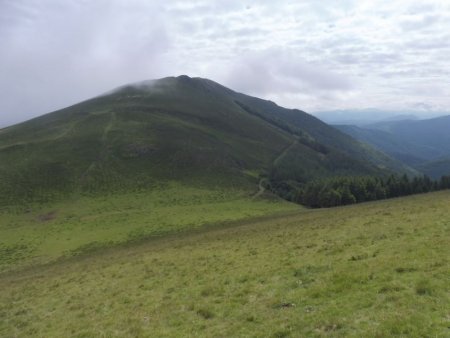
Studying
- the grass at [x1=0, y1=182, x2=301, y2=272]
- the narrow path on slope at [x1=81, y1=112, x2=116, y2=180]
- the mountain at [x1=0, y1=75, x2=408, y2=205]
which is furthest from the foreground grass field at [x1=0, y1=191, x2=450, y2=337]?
the narrow path on slope at [x1=81, y1=112, x2=116, y2=180]

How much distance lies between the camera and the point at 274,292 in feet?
58.5

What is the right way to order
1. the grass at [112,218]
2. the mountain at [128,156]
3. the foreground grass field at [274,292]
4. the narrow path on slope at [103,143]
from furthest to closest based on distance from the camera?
the narrow path on slope at [103,143] → the mountain at [128,156] → the grass at [112,218] → the foreground grass field at [274,292]

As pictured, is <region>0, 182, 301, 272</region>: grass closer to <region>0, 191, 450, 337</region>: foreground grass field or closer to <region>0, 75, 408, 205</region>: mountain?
<region>0, 75, 408, 205</region>: mountain

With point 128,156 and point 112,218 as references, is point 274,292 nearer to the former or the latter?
point 112,218

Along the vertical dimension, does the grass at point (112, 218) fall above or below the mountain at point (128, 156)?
below

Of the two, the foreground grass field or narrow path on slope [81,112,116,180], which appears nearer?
the foreground grass field

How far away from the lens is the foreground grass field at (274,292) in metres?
13.1

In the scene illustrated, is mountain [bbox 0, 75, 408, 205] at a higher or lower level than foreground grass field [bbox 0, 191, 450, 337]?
higher

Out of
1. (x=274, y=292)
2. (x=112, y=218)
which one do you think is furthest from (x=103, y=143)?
(x=274, y=292)

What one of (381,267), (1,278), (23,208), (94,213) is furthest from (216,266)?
(23,208)

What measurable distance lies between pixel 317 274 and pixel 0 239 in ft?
205

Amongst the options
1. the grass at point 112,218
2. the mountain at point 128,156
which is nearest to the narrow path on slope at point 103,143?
the mountain at point 128,156

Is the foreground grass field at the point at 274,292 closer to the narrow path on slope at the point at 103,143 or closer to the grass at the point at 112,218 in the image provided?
the grass at the point at 112,218

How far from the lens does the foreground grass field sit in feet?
43.0
